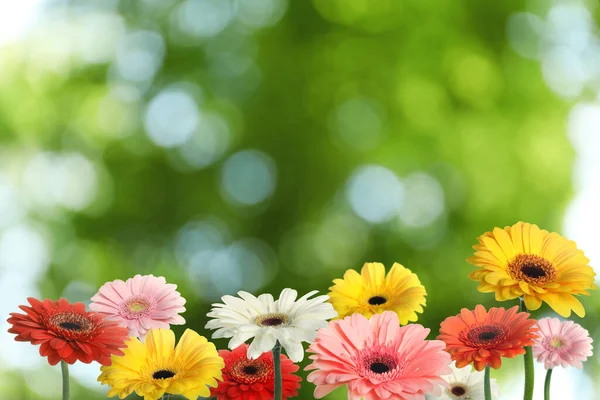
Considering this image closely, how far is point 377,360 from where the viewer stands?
0.48m

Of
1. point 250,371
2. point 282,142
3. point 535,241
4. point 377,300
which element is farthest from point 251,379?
point 282,142

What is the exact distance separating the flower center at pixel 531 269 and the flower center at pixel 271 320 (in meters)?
0.16

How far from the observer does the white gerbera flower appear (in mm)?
474

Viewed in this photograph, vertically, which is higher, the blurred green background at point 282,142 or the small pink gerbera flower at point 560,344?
the blurred green background at point 282,142

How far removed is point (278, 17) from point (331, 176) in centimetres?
62

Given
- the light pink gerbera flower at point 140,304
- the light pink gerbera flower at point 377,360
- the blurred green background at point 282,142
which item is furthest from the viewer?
the blurred green background at point 282,142

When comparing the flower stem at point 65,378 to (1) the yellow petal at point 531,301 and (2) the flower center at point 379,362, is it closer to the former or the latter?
(2) the flower center at point 379,362

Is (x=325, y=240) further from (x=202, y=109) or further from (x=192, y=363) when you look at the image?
(x=192, y=363)

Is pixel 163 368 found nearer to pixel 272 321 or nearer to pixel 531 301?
pixel 272 321

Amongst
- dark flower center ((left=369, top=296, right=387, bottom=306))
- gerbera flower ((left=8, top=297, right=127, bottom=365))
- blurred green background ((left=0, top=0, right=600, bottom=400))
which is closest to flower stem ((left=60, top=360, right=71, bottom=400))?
gerbera flower ((left=8, top=297, right=127, bottom=365))

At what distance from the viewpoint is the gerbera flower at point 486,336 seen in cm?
49

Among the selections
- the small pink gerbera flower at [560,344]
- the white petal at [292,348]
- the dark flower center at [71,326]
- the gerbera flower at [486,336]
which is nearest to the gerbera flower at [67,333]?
the dark flower center at [71,326]

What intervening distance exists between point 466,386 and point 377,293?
0.42 ft

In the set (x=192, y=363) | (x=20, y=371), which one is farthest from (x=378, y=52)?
(x=192, y=363)
